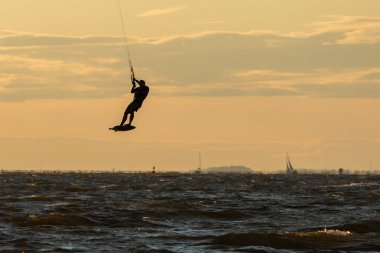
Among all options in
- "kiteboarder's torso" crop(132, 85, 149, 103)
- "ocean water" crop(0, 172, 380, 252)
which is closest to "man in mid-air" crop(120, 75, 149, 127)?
"kiteboarder's torso" crop(132, 85, 149, 103)

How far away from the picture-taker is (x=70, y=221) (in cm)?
3875

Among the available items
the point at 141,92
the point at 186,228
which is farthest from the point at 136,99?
the point at 186,228

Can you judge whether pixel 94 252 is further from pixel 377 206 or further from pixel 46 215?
pixel 377 206

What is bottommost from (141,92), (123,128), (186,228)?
(186,228)

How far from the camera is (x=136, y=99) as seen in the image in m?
30.9

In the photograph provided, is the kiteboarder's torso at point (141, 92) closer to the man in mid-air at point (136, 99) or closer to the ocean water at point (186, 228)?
the man in mid-air at point (136, 99)

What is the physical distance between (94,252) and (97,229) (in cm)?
731

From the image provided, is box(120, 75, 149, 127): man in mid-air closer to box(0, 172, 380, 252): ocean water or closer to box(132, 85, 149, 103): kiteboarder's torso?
box(132, 85, 149, 103): kiteboarder's torso

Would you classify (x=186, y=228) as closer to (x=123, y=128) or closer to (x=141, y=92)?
(x=123, y=128)

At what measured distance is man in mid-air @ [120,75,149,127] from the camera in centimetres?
3055

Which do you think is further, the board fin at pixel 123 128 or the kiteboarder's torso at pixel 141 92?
the board fin at pixel 123 128

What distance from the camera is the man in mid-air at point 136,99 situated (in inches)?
1203

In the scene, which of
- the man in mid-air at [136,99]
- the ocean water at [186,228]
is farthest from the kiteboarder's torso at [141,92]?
the ocean water at [186,228]

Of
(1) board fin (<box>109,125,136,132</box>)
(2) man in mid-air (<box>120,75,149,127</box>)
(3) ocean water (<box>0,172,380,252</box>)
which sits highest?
(2) man in mid-air (<box>120,75,149,127</box>)
